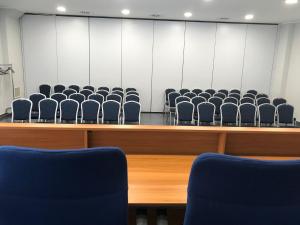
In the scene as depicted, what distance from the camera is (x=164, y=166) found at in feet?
6.86

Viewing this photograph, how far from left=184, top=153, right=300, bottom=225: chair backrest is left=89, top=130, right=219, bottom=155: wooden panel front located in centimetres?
144

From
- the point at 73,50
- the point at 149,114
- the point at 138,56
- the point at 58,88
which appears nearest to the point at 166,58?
the point at 138,56

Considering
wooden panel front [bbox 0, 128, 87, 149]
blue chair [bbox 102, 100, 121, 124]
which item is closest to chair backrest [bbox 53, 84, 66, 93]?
blue chair [bbox 102, 100, 121, 124]

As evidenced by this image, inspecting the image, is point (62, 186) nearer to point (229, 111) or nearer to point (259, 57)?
point (229, 111)

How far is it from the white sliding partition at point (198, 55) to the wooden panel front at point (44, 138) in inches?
299

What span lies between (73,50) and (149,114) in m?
3.63

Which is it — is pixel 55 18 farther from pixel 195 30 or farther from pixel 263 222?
pixel 263 222

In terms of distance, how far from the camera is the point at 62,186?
916 millimetres

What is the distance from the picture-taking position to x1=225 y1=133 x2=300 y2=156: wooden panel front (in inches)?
96.8

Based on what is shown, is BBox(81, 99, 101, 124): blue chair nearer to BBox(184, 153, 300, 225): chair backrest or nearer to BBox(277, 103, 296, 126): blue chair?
BBox(277, 103, 296, 126): blue chair

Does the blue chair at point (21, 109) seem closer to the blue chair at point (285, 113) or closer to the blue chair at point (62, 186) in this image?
the blue chair at point (62, 186)

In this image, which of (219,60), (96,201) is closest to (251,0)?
(219,60)

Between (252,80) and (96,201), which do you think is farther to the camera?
(252,80)

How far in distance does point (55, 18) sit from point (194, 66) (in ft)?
17.4
